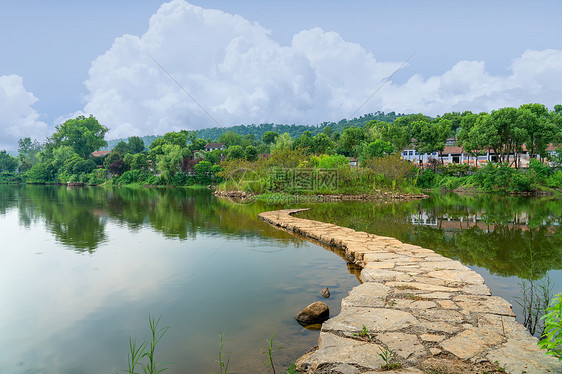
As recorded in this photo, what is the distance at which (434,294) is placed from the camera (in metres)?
4.94

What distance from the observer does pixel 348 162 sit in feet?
108

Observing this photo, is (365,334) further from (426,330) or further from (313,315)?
(313,315)

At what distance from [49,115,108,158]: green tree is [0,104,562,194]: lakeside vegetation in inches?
7.5

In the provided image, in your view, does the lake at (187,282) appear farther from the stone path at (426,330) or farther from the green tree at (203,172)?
the green tree at (203,172)

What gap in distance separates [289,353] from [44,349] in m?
2.96

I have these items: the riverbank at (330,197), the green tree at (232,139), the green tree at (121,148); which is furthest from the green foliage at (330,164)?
the green tree at (232,139)

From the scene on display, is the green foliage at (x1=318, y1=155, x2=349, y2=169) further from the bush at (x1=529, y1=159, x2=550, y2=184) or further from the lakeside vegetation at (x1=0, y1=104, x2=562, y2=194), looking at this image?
the bush at (x1=529, y1=159, x2=550, y2=184)

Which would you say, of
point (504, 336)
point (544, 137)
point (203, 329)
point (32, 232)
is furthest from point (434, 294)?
point (544, 137)

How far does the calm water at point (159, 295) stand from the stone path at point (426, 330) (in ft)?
2.25

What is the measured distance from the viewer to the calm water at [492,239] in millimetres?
6896

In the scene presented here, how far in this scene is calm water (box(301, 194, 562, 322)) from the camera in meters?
6.90

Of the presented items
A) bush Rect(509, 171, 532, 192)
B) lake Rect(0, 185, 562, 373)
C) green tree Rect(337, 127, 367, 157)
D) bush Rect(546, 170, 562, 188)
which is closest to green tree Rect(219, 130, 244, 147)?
green tree Rect(337, 127, 367, 157)

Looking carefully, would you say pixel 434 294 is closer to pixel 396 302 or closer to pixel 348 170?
pixel 396 302

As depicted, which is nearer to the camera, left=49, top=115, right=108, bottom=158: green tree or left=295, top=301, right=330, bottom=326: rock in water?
left=295, top=301, right=330, bottom=326: rock in water
